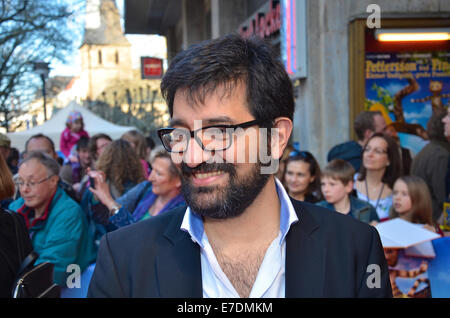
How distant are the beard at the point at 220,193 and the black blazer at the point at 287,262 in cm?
17

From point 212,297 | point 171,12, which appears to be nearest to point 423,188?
point 212,297

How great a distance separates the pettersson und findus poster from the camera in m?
6.84

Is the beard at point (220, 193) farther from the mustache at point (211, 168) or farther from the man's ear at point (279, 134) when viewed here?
the man's ear at point (279, 134)

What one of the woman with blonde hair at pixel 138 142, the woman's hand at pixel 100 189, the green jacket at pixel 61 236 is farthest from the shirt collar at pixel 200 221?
the woman with blonde hair at pixel 138 142

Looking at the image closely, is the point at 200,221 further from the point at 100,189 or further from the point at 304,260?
the point at 100,189

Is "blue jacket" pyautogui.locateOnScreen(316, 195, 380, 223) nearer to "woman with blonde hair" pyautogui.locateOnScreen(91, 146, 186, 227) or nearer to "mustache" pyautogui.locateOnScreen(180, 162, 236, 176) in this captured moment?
"woman with blonde hair" pyautogui.locateOnScreen(91, 146, 186, 227)

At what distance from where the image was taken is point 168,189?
14.4 ft

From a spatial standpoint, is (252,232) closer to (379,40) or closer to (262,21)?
(379,40)

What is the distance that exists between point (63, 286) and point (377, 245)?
282cm

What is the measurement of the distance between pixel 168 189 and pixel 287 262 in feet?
8.49

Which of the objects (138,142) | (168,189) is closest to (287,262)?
(168,189)

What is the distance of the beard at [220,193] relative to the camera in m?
1.92

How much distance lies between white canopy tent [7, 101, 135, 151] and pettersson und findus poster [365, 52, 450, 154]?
9.53 m

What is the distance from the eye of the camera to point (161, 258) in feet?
6.33
